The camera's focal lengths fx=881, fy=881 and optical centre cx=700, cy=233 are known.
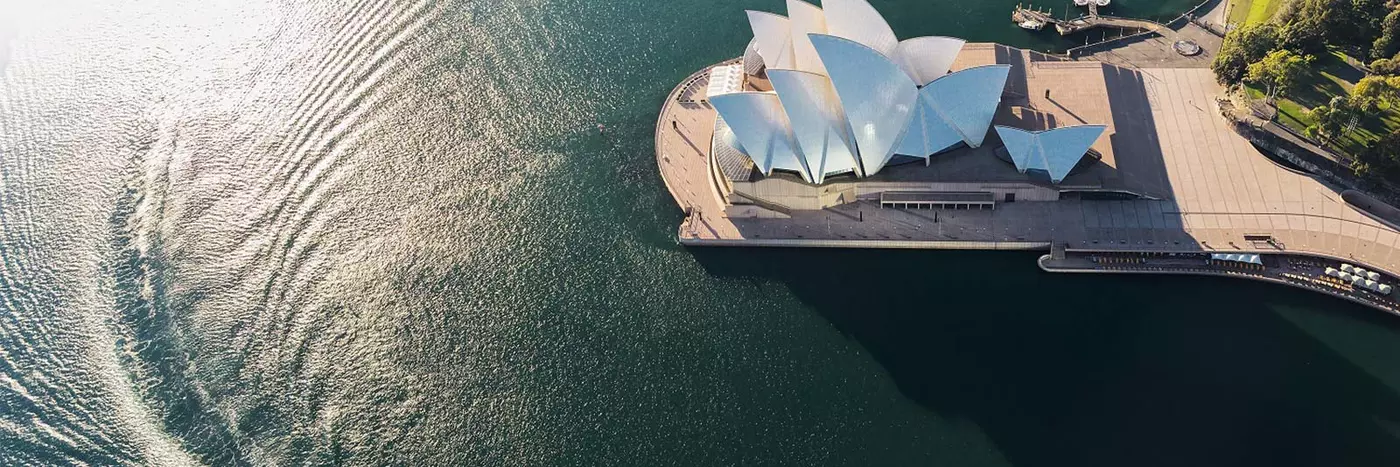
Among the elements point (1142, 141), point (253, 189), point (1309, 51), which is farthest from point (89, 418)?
point (1309, 51)

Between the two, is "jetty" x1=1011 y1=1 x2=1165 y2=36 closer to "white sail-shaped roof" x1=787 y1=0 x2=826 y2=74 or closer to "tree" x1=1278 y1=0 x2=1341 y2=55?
"tree" x1=1278 y1=0 x2=1341 y2=55

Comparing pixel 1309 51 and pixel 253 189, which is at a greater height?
pixel 253 189

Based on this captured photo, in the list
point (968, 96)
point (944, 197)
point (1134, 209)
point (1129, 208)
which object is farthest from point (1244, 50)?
point (944, 197)

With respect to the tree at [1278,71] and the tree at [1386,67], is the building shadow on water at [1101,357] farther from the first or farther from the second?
the tree at [1386,67]

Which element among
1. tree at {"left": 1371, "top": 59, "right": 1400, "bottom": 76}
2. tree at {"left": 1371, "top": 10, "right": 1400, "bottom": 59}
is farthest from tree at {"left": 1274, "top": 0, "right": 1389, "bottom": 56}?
tree at {"left": 1371, "top": 59, "right": 1400, "bottom": 76}

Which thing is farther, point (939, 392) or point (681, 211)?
point (681, 211)

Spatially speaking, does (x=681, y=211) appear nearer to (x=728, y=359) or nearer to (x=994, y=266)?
(x=728, y=359)

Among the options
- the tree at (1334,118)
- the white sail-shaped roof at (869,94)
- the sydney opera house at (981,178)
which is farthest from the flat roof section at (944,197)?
the tree at (1334,118)

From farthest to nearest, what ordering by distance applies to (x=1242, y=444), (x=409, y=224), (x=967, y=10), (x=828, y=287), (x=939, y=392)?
(x=967, y=10), (x=409, y=224), (x=828, y=287), (x=939, y=392), (x=1242, y=444)

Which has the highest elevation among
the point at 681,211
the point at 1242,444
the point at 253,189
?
the point at 253,189
